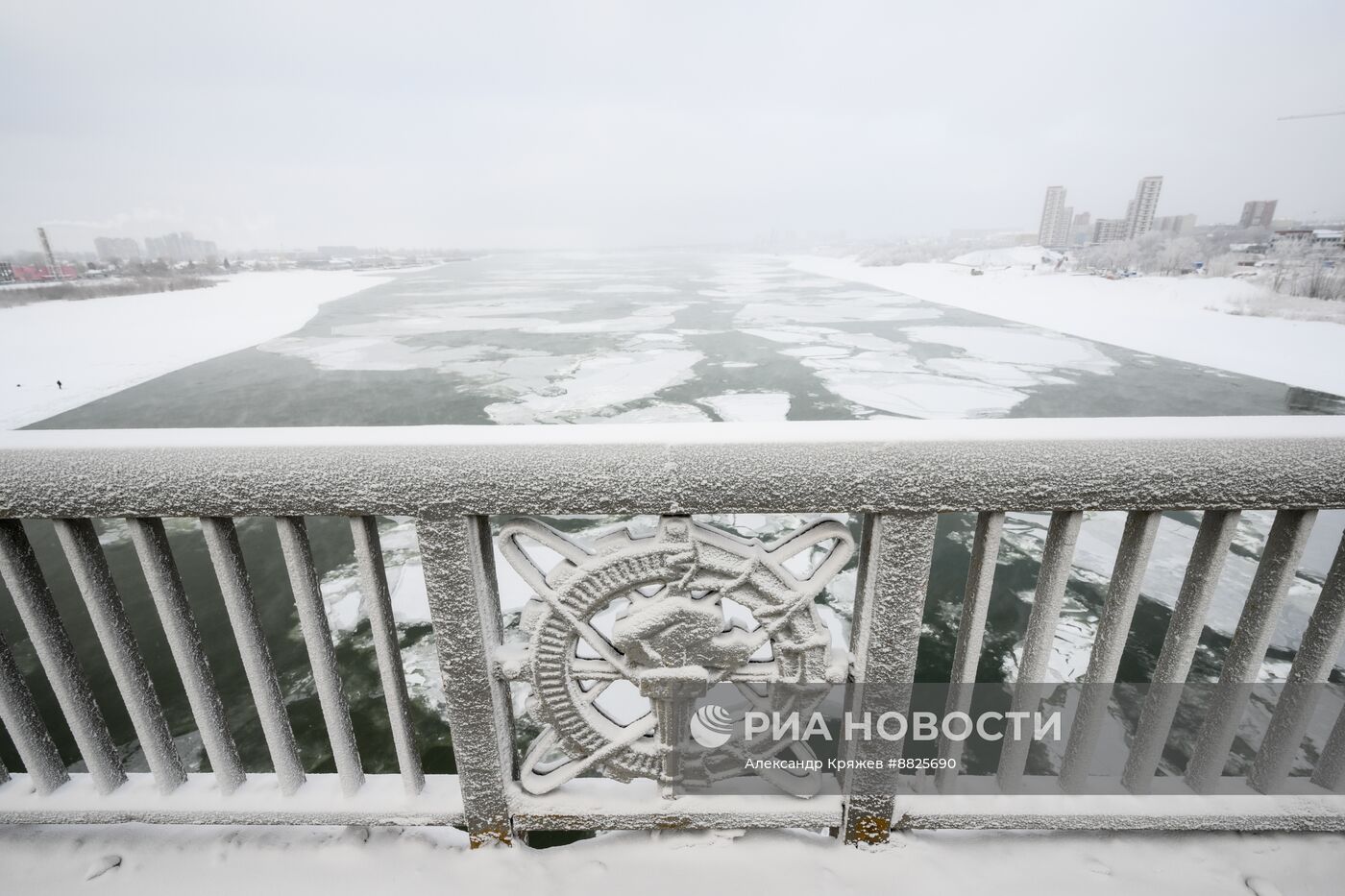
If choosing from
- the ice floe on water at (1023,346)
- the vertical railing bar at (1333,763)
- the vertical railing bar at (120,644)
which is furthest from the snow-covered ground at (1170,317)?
the vertical railing bar at (120,644)

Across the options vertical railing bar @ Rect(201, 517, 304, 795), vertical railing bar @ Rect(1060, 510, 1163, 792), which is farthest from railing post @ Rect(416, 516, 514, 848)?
vertical railing bar @ Rect(1060, 510, 1163, 792)

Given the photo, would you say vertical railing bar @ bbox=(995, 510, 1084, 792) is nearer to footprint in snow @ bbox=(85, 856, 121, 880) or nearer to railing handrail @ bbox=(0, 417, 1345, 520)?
railing handrail @ bbox=(0, 417, 1345, 520)

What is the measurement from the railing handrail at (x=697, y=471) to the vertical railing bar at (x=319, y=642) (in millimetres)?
99

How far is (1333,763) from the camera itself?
4.88 feet

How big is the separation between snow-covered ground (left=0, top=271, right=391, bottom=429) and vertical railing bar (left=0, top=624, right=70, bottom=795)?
10180 millimetres

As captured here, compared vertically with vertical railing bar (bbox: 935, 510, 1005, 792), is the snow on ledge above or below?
above

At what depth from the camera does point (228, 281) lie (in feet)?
118

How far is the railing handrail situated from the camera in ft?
3.74

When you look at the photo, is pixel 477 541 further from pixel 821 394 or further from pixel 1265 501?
pixel 821 394

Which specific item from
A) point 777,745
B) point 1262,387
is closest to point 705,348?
point 1262,387

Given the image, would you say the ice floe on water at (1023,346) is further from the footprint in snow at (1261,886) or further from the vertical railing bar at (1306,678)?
the footprint in snow at (1261,886)

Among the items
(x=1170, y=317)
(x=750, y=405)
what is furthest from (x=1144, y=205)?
(x=750, y=405)

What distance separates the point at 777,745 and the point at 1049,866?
28.8 inches

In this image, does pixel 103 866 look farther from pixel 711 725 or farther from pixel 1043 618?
pixel 1043 618
